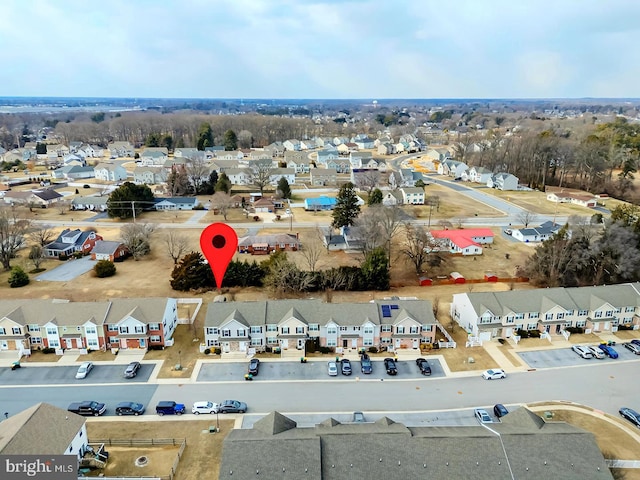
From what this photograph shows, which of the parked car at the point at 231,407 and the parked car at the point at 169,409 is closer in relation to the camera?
the parked car at the point at 169,409

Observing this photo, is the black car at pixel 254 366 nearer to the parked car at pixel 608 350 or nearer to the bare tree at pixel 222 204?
the parked car at pixel 608 350

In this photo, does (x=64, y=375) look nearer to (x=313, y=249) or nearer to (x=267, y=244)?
(x=267, y=244)

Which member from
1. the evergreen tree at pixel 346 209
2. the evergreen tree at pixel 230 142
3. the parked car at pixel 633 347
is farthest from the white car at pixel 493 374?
the evergreen tree at pixel 230 142

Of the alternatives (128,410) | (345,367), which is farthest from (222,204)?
(128,410)

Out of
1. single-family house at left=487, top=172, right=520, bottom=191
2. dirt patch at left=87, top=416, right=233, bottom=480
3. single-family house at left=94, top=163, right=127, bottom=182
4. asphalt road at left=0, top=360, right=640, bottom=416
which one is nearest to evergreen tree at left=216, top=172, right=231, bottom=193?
single-family house at left=94, top=163, right=127, bottom=182

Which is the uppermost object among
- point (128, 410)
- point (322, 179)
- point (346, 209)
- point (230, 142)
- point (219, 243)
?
point (230, 142)
